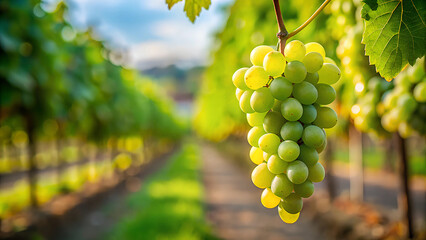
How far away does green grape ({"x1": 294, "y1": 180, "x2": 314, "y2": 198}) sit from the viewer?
0.83 m

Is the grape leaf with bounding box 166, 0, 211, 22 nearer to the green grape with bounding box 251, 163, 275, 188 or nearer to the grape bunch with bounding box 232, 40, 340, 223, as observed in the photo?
the grape bunch with bounding box 232, 40, 340, 223

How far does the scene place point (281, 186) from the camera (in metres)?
0.85

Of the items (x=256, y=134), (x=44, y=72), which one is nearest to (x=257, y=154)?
(x=256, y=134)

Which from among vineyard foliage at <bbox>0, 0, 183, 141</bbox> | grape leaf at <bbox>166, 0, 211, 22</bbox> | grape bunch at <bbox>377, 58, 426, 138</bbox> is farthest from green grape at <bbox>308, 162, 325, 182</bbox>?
vineyard foliage at <bbox>0, 0, 183, 141</bbox>

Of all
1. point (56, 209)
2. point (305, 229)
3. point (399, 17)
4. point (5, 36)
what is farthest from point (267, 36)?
point (56, 209)

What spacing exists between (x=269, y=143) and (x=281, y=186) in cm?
12

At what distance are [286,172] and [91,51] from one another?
10193mm

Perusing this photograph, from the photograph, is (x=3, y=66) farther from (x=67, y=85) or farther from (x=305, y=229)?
(x=305, y=229)

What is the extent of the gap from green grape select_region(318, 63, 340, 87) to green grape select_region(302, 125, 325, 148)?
0.15 metres

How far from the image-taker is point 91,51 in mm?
10039

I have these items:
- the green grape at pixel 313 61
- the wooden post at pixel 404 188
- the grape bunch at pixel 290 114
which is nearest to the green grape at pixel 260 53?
the grape bunch at pixel 290 114

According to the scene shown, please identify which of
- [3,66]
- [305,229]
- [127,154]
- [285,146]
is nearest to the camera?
[285,146]

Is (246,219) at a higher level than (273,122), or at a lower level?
lower

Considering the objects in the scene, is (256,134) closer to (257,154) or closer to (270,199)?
(257,154)
